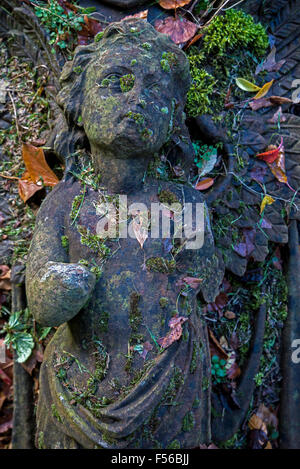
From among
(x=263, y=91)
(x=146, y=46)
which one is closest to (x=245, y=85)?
(x=263, y=91)

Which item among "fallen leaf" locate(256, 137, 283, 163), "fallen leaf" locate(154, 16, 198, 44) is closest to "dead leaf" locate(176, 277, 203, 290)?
"fallen leaf" locate(256, 137, 283, 163)

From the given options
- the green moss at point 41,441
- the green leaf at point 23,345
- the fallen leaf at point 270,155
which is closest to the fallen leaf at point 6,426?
the green leaf at point 23,345

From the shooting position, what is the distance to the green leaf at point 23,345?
252 cm

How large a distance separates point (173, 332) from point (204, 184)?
96cm

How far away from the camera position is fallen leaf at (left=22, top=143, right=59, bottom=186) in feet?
8.61

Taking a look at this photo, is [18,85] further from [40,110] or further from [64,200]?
[64,200]

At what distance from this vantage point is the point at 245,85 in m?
2.89

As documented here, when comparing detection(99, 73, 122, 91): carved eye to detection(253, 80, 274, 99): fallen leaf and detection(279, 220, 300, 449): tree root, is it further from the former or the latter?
detection(279, 220, 300, 449): tree root

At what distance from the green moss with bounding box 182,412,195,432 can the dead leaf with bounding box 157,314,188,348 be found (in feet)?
1.06

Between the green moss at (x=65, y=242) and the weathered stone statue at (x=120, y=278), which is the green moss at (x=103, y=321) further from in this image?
the green moss at (x=65, y=242)
